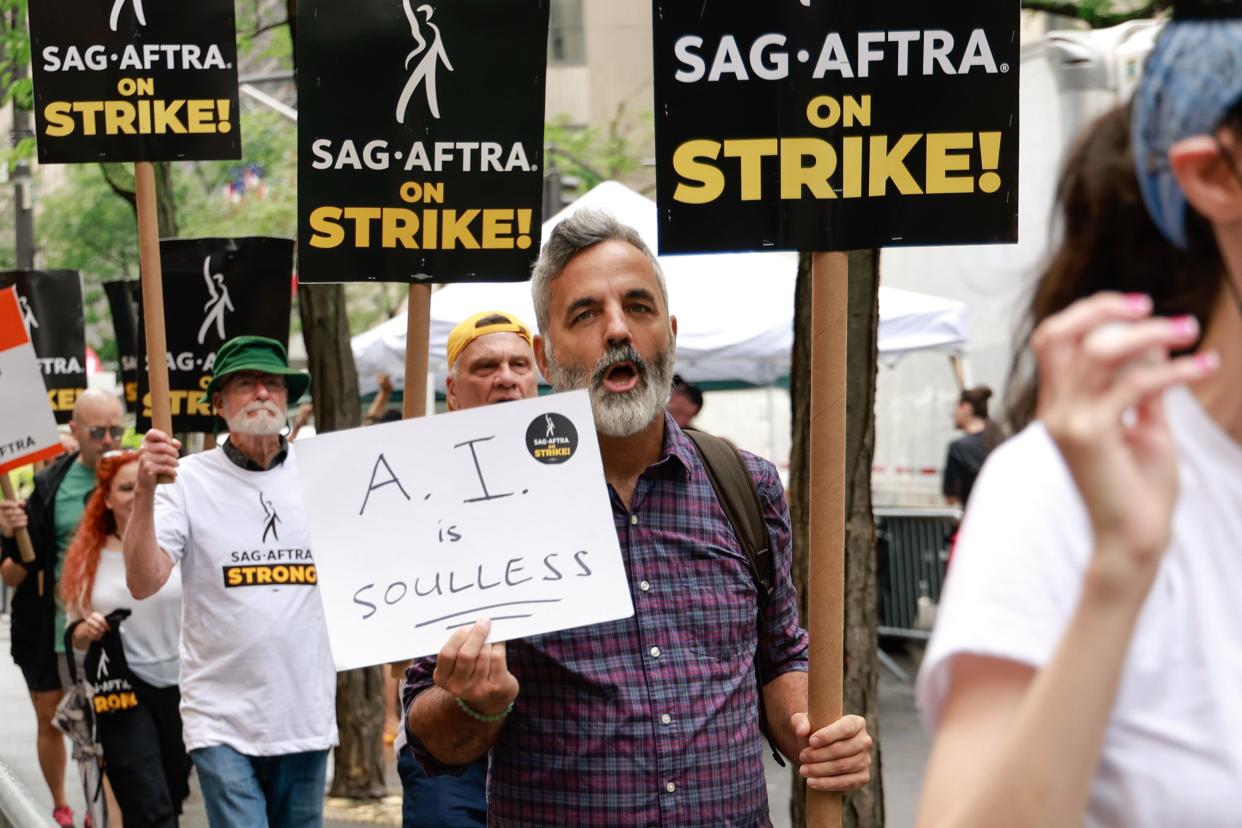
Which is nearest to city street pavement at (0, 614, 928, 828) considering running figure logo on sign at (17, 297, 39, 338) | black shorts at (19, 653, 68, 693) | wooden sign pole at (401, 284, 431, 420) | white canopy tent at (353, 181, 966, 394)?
black shorts at (19, 653, 68, 693)

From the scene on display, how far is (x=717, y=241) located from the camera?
3.75 meters

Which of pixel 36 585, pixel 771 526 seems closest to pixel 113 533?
pixel 36 585

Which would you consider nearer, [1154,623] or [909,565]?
[1154,623]

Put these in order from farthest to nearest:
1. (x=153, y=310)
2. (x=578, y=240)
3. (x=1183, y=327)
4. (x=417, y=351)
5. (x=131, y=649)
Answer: (x=131, y=649) < (x=153, y=310) < (x=417, y=351) < (x=578, y=240) < (x=1183, y=327)

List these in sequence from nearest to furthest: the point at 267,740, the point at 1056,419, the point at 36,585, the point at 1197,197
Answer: the point at 1056,419
the point at 1197,197
the point at 267,740
the point at 36,585

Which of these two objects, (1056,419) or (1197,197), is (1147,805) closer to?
(1056,419)

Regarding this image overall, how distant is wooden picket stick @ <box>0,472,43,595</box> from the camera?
9.11 meters

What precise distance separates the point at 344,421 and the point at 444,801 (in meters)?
5.10

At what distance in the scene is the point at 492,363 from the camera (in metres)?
5.16

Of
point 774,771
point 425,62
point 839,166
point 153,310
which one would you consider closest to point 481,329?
point 425,62

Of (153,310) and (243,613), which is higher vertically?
(153,310)

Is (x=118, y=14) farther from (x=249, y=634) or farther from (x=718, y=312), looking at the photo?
(x=718, y=312)

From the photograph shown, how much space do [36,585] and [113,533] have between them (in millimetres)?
1794

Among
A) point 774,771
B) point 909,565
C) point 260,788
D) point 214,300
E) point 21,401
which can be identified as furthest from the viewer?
point 909,565
